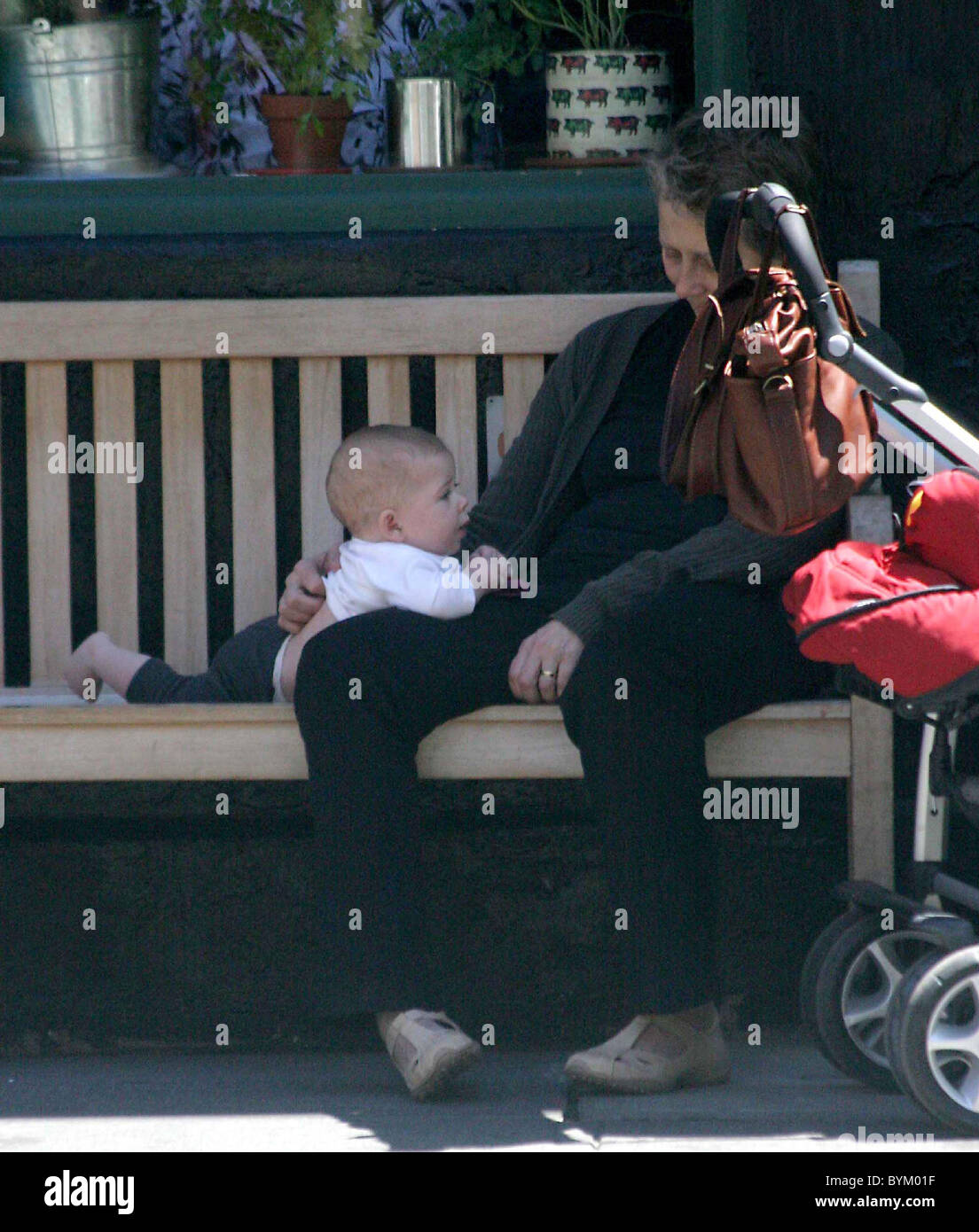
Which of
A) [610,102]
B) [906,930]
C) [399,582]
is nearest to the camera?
[906,930]

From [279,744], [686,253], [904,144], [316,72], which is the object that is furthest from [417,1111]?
[316,72]

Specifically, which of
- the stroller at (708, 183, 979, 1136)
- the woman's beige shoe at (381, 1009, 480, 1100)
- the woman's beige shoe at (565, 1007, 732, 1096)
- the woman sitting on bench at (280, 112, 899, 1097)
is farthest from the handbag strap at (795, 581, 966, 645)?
the woman's beige shoe at (381, 1009, 480, 1100)

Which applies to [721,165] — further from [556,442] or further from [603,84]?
[603,84]

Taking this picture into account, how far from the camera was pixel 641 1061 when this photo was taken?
8.56 ft

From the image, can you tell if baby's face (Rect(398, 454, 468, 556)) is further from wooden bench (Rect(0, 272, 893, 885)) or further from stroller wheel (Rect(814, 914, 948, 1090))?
stroller wheel (Rect(814, 914, 948, 1090))

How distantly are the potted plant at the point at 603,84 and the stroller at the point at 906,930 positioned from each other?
895 mm

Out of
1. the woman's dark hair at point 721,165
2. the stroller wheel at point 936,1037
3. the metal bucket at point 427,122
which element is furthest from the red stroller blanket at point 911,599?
the metal bucket at point 427,122

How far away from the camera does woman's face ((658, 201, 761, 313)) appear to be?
291 centimetres

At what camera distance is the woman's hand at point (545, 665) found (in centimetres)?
273

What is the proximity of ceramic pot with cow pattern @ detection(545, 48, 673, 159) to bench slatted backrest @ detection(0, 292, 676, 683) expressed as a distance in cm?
44

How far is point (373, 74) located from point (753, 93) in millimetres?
701

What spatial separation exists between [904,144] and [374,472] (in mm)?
1086
